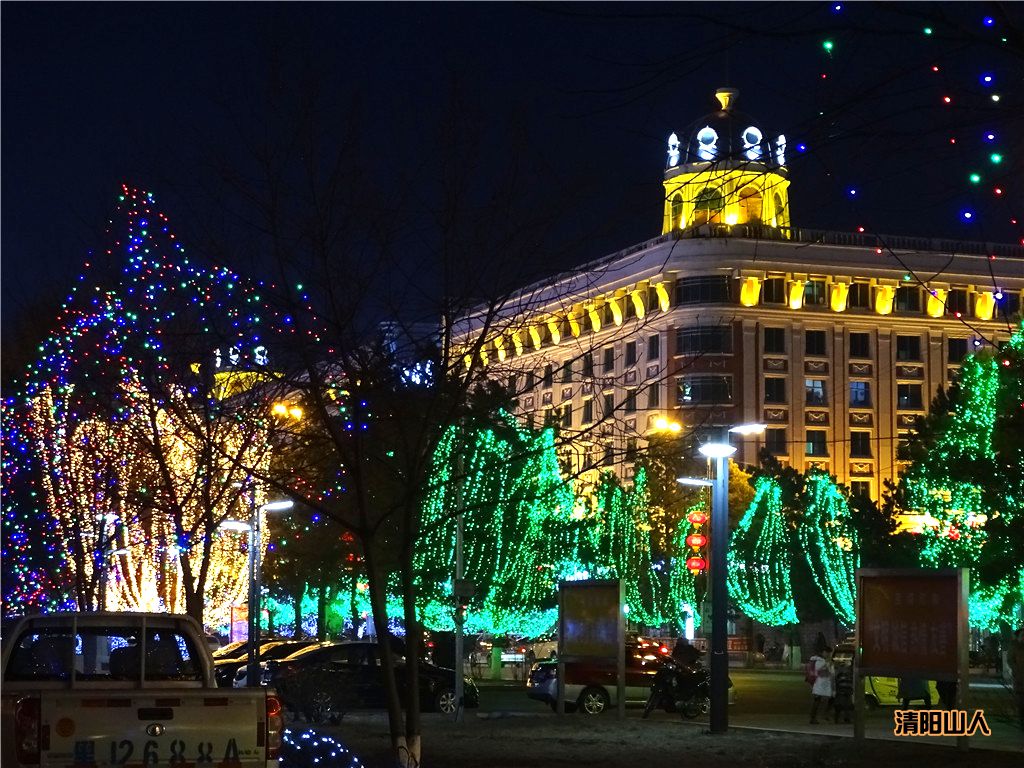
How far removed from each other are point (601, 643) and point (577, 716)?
4.59ft

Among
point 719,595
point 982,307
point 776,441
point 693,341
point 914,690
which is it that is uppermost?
point 982,307

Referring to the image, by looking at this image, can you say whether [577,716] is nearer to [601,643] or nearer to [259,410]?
[601,643]

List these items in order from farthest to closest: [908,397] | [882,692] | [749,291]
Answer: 1. [908,397]
2. [749,291]
3. [882,692]

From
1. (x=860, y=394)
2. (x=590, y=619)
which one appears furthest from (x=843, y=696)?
(x=860, y=394)

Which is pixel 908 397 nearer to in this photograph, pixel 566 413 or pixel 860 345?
pixel 860 345

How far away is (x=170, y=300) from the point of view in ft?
79.5

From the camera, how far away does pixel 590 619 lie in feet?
97.3

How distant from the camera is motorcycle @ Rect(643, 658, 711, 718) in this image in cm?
3033

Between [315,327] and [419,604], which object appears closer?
[315,327]

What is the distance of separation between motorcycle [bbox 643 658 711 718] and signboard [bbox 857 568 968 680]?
850 centimetres

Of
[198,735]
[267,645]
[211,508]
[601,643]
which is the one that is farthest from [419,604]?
[198,735]

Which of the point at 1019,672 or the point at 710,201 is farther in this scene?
the point at 1019,672

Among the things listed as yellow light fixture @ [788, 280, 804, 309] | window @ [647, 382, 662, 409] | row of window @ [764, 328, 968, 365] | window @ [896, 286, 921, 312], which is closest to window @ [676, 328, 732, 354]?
window @ [647, 382, 662, 409]

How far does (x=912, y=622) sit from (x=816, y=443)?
70341mm
